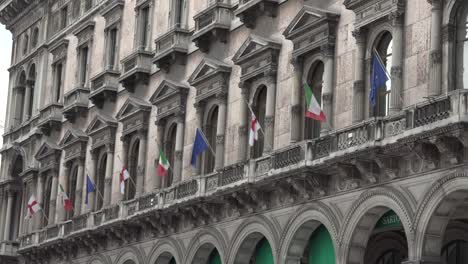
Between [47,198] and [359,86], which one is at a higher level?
[47,198]

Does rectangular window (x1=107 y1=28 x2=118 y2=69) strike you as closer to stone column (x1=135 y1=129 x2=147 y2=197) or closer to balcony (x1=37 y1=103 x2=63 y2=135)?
balcony (x1=37 y1=103 x2=63 y2=135)

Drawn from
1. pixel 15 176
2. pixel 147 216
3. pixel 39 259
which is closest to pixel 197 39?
pixel 147 216

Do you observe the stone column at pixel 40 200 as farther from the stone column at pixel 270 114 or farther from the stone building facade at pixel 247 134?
the stone column at pixel 270 114

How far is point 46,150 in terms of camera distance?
59375 mm

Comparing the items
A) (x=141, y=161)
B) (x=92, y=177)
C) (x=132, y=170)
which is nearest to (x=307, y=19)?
(x=141, y=161)

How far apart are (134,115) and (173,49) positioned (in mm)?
4718

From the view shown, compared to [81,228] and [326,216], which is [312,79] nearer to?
[326,216]

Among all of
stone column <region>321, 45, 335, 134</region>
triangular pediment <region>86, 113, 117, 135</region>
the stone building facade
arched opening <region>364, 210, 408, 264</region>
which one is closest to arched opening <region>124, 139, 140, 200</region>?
the stone building facade

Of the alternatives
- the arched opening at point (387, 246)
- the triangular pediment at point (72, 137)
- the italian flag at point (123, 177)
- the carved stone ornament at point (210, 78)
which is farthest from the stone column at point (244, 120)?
the triangular pediment at point (72, 137)

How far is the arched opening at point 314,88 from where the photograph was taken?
37.6 m

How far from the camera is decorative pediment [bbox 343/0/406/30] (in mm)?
33156

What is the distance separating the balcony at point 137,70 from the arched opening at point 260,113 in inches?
378

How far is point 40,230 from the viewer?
5769cm

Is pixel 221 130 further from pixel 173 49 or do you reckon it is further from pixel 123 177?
pixel 123 177
